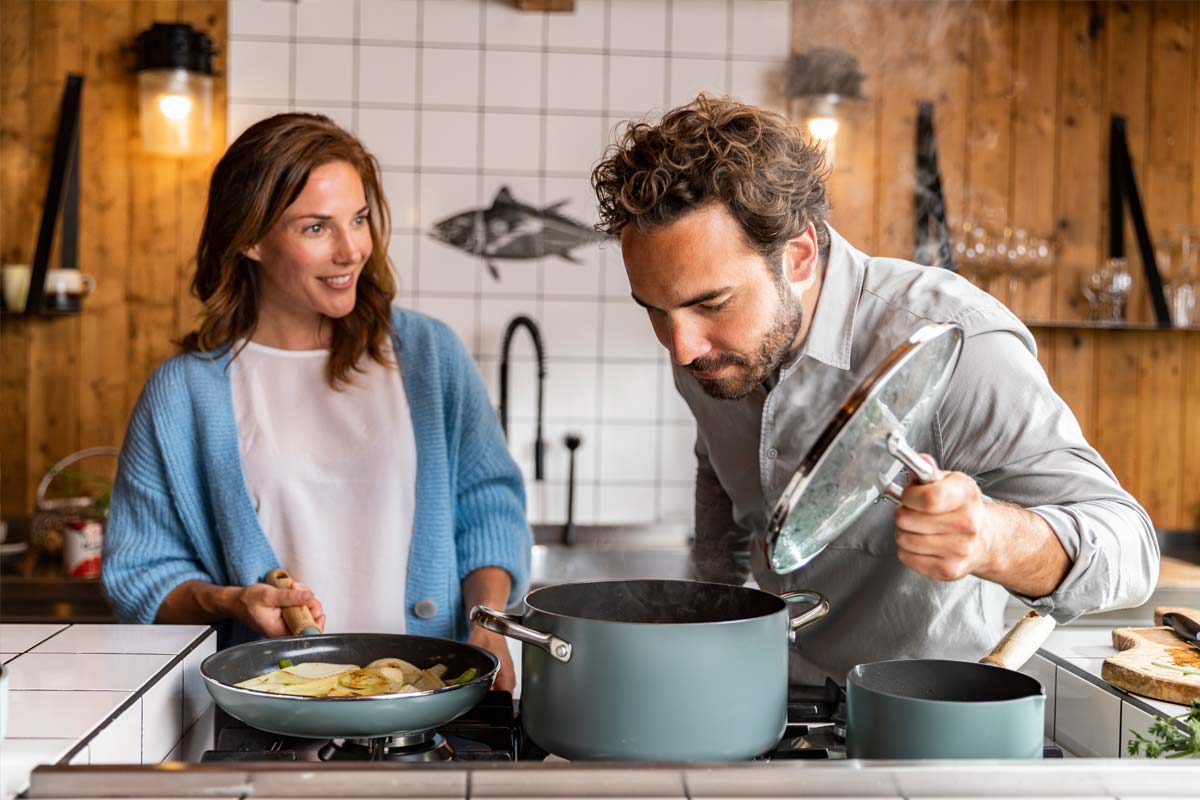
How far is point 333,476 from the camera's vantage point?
1622mm

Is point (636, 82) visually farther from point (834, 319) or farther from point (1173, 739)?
point (1173, 739)

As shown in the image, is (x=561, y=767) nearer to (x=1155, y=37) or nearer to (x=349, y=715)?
(x=349, y=715)

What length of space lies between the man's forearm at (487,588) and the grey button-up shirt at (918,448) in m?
0.28

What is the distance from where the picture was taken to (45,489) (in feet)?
9.35

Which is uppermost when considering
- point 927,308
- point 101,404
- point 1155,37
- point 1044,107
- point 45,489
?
point 1155,37

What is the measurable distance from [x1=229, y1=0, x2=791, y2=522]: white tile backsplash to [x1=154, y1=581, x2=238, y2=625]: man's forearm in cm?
164

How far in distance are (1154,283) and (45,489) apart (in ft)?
9.42

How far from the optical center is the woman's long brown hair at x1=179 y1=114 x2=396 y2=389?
5.16ft

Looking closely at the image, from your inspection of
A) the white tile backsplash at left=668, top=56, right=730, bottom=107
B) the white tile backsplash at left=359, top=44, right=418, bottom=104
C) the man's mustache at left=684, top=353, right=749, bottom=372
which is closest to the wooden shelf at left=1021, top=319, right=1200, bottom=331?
the white tile backsplash at left=668, top=56, right=730, bottom=107

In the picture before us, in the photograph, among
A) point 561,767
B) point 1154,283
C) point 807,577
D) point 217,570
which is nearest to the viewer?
point 561,767

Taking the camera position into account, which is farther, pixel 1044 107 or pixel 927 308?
pixel 1044 107

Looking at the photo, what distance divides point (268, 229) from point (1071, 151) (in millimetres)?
2380

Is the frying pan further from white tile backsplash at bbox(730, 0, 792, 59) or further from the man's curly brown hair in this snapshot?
white tile backsplash at bbox(730, 0, 792, 59)

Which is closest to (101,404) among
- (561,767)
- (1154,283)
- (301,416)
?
(301,416)
